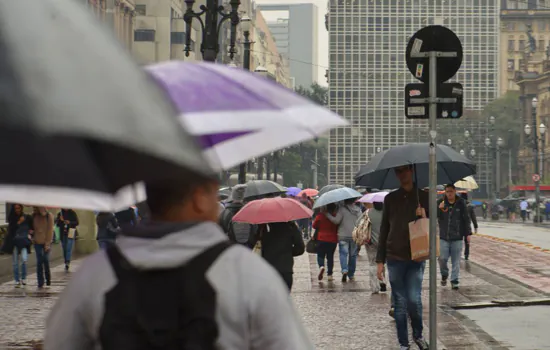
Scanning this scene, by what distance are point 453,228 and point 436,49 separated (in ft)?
27.3

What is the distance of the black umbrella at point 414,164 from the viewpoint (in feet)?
33.8

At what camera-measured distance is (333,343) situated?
36.8ft

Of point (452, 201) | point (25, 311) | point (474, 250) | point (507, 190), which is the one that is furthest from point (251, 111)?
point (507, 190)

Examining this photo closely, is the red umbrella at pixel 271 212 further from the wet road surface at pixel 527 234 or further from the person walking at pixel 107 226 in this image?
the wet road surface at pixel 527 234

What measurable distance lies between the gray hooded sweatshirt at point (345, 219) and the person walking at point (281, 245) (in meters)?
8.15

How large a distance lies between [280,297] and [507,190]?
134222 millimetres

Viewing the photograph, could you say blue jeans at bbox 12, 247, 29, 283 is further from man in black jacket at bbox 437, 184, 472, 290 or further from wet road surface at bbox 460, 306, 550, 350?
wet road surface at bbox 460, 306, 550, 350

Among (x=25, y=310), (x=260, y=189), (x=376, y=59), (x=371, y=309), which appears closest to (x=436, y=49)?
(x=371, y=309)

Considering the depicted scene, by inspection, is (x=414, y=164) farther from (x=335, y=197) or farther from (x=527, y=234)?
(x=527, y=234)

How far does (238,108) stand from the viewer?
2.93 meters

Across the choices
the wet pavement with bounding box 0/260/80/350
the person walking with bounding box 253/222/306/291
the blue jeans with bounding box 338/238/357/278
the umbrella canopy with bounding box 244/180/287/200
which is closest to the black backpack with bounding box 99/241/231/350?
the wet pavement with bounding box 0/260/80/350

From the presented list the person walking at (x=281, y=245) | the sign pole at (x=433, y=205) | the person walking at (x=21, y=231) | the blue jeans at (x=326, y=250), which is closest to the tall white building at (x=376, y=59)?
the blue jeans at (x=326, y=250)

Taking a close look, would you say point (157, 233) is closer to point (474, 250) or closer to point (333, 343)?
point (333, 343)

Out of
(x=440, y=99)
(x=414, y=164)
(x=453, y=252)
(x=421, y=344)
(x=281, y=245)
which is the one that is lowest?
(x=421, y=344)
